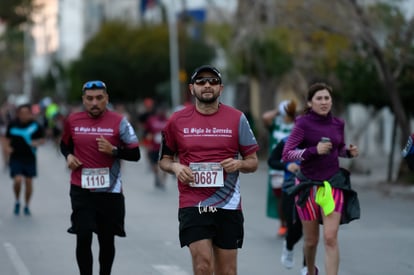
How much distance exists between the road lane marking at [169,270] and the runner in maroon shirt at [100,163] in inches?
52.8

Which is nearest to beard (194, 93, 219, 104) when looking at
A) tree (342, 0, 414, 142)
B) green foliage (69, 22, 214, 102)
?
tree (342, 0, 414, 142)

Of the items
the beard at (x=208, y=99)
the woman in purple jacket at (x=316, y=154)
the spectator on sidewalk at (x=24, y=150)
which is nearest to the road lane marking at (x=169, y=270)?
the woman in purple jacket at (x=316, y=154)

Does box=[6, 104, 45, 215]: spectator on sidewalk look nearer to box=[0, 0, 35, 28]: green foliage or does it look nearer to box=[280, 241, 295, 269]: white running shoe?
box=[280, 241, 295, 269]: white running shoe

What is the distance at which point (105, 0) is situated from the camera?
9494 cm

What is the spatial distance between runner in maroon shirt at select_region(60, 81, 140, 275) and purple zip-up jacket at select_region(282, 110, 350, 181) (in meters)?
1.34

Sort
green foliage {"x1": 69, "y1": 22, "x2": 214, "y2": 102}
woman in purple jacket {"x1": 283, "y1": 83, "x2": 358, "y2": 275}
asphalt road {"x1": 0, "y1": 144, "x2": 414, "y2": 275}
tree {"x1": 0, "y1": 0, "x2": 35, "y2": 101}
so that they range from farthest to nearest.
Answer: tree {"x1": 0, "y1": 0, "x2": 35, "y2": 101} < green foliage {"x1": 69, "y1": 22, "x2": 214, "y2": 102} < asphalt road {"x1": 0, "y1": 144, "x2": 414, "y2": 275} < woman in purple jacket {"x1": 283, "y1": 83, "x2": 358, "y2": 275}

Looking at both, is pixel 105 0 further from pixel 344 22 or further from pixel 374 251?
pixel 374 251

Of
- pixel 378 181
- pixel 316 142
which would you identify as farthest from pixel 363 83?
pixel 316 142

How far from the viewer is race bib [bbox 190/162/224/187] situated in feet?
25.6

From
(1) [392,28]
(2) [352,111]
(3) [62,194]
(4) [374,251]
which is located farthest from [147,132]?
(2) [352,111]

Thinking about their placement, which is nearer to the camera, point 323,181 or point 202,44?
point 323,181

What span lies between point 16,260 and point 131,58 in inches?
1978

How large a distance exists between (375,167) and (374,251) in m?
17.5

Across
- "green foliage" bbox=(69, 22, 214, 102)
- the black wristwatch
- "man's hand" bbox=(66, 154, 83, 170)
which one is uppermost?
the black wristwatch
